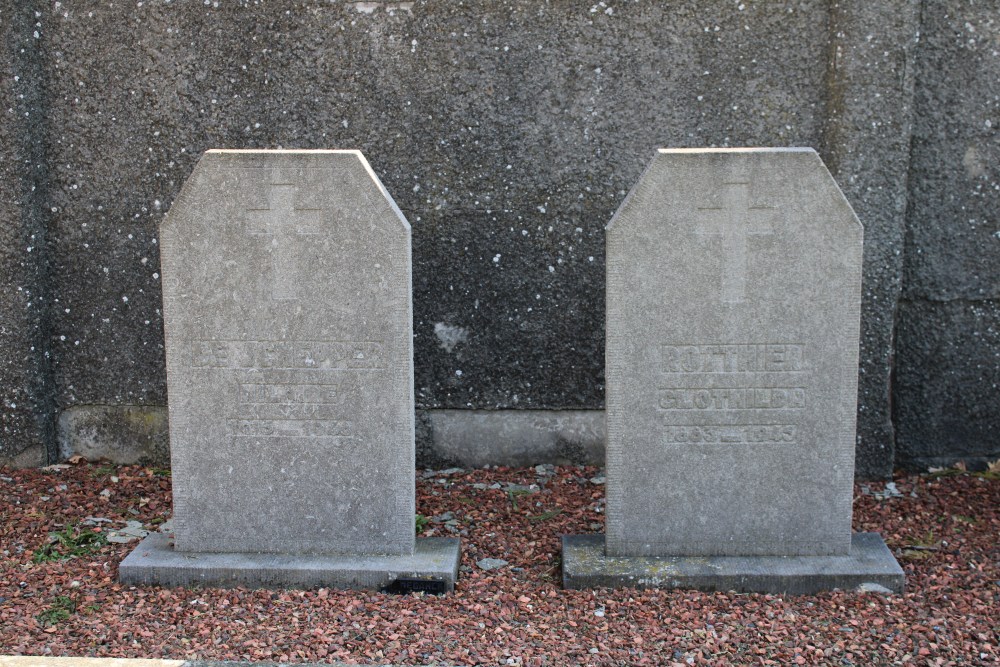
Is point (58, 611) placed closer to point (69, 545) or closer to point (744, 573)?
point (69, 545)

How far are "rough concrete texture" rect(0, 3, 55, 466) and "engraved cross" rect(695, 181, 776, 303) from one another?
307 centimetres

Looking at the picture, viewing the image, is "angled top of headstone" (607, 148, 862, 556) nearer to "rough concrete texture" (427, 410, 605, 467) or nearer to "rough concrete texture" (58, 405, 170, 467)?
"rough concrete texture" (427, 410, 605, 467)

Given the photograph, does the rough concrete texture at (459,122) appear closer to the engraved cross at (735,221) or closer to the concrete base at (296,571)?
the engraved cross at (735,221)

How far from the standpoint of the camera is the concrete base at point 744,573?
10.3 feet

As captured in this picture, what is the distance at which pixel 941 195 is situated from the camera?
13.8 feet

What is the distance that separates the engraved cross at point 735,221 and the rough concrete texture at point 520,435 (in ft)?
4.59

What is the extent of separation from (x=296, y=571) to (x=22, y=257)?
216 centimetres

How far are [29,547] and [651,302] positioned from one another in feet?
8.41

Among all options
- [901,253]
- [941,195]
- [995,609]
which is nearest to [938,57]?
[941,195]

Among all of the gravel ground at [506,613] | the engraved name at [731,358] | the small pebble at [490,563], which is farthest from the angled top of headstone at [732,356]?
the small pebble at [490,563]

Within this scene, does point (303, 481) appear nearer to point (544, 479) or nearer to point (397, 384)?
point (397, 384)

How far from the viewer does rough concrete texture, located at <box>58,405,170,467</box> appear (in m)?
4.44

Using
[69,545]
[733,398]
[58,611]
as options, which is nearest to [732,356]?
[733,398]

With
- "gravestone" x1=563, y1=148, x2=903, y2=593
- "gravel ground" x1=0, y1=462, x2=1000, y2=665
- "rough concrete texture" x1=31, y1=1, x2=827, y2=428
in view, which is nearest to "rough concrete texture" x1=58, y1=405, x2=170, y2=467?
"rough concrete texture" x1=31, y1=1, x2=827, y2=428
